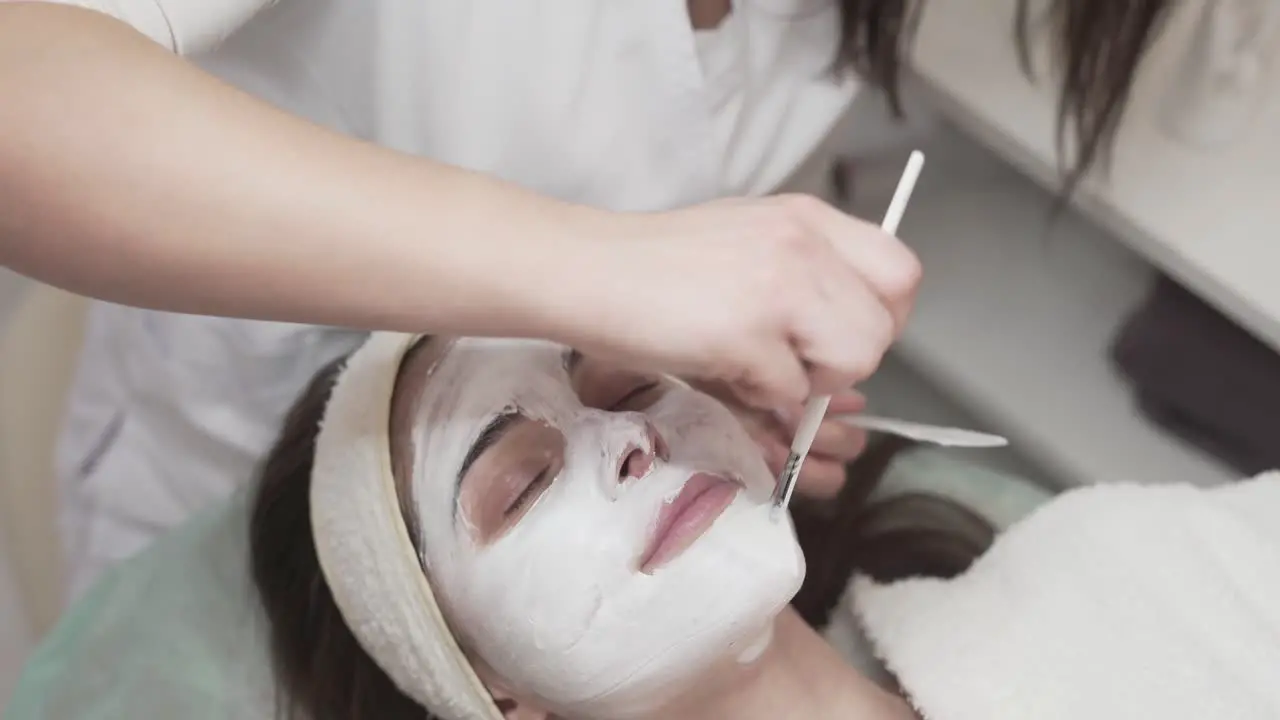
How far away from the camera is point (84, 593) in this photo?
88 centimetres

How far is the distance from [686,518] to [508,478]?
0.11 meters

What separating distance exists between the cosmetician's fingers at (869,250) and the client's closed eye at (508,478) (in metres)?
0.24

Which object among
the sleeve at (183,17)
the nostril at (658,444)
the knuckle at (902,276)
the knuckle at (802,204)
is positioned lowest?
the nostril at (658,444)

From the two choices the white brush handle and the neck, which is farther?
the neck

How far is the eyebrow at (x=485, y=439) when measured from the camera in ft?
2.25

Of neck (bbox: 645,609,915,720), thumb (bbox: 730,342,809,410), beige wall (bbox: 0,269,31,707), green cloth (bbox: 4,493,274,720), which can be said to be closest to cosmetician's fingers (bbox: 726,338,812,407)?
thumb (bbox: 730,342,809,410)

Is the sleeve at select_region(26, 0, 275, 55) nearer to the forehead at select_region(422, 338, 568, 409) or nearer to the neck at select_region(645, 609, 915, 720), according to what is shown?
the forehead at select_region(422, 338, 568, 409)

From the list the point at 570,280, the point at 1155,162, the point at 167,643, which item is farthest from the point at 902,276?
the point at 167,643

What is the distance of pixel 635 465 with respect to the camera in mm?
675

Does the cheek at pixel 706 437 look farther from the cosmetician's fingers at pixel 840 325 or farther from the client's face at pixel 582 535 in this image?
the cosmetician's fingers at pixel 840 325

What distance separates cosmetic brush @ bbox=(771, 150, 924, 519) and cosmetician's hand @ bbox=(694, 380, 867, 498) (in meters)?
0.16

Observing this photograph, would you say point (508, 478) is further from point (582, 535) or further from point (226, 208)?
point (226, 208)

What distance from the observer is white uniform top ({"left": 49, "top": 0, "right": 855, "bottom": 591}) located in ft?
2.33

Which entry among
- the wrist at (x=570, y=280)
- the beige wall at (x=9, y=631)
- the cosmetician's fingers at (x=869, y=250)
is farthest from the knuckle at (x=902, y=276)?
the beige wall at (x=9, y=631)
